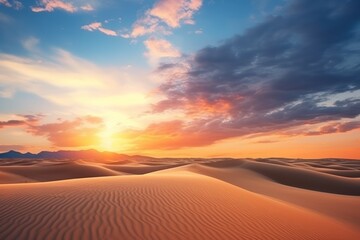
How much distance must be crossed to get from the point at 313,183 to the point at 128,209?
67.5ft

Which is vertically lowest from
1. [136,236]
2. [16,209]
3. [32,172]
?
[136,236]

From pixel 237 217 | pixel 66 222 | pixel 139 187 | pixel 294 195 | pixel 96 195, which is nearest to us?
pixel 66 222

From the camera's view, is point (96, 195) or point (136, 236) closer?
point (136, 236)

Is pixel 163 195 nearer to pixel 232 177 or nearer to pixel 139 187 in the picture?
pixel 139 187

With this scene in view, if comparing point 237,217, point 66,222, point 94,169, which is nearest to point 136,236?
point 66,222

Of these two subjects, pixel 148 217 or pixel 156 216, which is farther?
pixel 156 216

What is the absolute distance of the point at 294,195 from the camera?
17.9m

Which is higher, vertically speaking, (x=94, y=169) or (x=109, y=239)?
(x=94, y=169)

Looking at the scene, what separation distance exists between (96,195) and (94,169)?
2476 cm

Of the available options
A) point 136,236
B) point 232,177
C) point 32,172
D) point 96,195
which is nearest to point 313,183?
point 232,177

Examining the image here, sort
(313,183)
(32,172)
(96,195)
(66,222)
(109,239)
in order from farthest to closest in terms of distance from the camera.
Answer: (32,172) → (313,183) → (96,195) → (66,222) → (109,239)

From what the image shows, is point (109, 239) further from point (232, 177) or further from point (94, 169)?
point (94, 169)

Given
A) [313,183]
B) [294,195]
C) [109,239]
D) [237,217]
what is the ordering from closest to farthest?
[109,239] < [237,217] < [294,195] < [313,183]

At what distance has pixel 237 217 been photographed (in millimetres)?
8414
